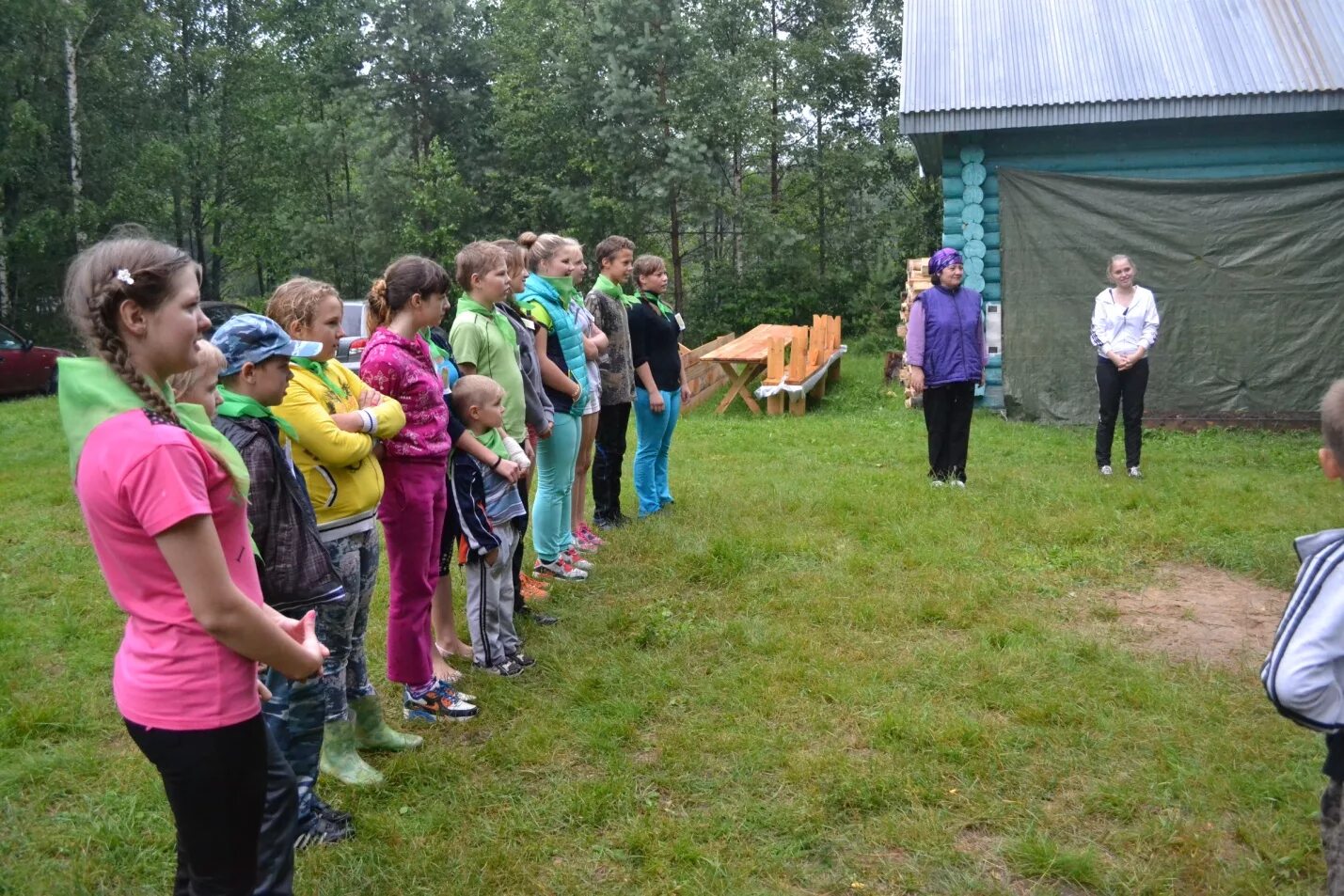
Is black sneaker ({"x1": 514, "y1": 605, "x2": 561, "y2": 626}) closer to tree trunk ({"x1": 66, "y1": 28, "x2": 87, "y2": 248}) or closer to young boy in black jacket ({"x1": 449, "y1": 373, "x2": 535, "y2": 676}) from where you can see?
young boy in black jacket ({"x1": 449, "y1": 373, "x2": 535, "y2": 676})

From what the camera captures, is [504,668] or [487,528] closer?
[487,528]

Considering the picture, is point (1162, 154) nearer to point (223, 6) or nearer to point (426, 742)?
point (426, 742)

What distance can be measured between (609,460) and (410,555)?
2.93m

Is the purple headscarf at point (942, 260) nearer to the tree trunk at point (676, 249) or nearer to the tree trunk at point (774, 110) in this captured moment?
the tree trunk at point (676, 249)

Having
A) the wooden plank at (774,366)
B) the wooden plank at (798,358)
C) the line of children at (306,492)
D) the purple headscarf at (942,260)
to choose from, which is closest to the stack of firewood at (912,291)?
the wooden plank at (798,358)

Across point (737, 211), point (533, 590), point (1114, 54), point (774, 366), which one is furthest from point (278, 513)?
point (737, 211)

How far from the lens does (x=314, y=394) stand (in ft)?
10.6

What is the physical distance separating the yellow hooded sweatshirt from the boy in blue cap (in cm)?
8

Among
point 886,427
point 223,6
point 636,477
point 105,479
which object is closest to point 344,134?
point 223,6

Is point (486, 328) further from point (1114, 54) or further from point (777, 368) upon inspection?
point (1114, 54)

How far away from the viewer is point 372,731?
147 inches

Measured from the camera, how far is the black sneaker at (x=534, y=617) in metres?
5.05

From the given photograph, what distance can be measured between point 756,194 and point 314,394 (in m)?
20.2

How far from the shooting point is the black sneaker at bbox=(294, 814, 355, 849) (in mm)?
3127
